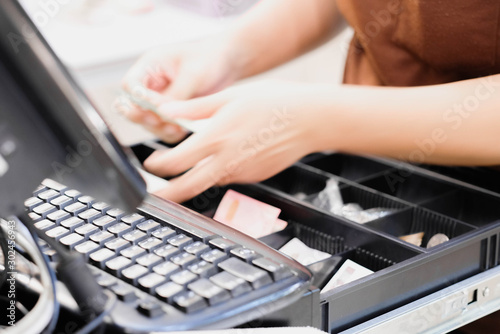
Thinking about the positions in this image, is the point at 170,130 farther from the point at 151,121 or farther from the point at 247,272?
the point at 247,272

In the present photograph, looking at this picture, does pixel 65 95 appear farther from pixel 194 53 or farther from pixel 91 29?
pixel 91 29

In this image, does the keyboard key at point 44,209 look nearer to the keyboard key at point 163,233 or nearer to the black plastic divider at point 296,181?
the keyboard key at point 163,233

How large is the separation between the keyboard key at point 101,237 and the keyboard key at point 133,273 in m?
0.06

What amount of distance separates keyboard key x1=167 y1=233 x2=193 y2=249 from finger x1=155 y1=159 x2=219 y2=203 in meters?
0.18

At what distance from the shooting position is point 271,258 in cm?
56

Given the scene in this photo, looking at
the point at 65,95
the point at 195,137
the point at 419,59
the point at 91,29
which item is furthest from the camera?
the point at 91,29

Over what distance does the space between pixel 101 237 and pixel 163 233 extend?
0.18 feet

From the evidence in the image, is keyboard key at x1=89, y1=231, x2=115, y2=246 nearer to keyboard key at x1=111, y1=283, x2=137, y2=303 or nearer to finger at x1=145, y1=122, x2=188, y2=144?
keyboard key at x1=111, y1=283, x2=137, y2=303

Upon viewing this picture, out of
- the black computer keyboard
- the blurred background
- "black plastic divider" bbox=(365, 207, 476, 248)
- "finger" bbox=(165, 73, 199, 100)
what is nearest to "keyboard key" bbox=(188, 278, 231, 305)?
the black computer keyboard

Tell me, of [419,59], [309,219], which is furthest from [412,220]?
[419,59]

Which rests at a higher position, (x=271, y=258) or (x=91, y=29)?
(x=91, y=29)

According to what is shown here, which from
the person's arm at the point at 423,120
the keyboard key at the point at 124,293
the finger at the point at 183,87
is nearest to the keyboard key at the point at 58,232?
the keyboard key at the point at 124,293

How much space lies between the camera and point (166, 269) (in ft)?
1.74

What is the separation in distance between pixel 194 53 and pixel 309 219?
1.38 ft
